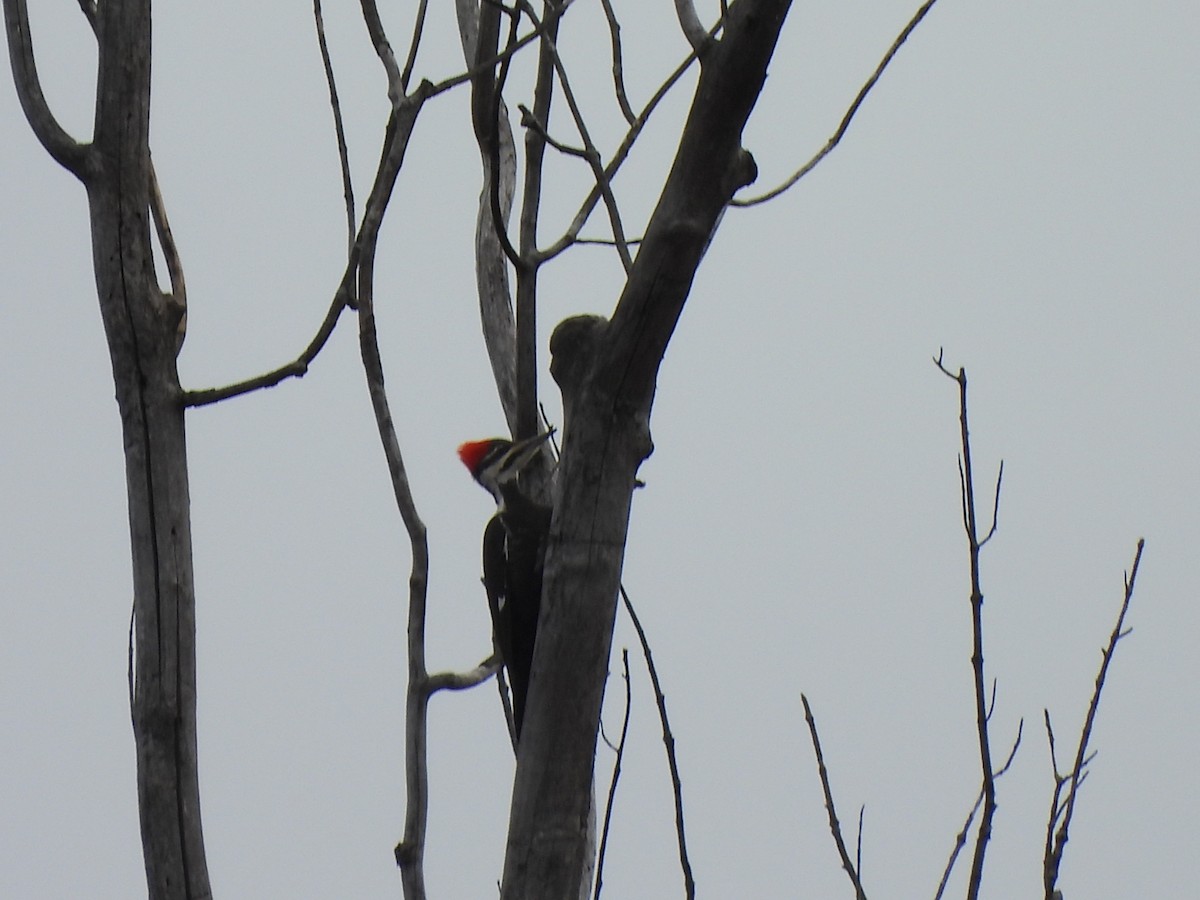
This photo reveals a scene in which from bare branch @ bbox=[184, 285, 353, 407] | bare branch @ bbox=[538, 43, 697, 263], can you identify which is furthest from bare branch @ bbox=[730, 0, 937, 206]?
bare branch @ bbox=[184, 285, 353, 407]

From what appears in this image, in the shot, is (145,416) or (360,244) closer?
(145,416)

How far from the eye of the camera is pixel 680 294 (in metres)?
1.75

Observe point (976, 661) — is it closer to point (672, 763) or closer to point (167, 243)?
point (672, 763)

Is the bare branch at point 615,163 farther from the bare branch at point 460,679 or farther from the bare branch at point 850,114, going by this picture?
the bare branch at point 460,679

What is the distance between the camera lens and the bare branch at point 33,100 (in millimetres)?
1915

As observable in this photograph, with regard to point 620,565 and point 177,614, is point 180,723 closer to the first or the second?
point 177,614

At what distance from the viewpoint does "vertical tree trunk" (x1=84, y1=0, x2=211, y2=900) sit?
1.73m

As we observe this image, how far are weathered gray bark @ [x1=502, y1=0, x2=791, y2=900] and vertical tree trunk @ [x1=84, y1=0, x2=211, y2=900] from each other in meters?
0.45

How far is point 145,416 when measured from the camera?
1.86 metres

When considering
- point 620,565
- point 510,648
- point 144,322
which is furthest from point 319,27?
point 510,648

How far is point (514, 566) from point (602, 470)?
68.2 inches

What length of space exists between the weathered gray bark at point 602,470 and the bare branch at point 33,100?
81 centimetres

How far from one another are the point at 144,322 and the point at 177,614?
0.42 m

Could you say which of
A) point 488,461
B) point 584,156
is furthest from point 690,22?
point 488,461
